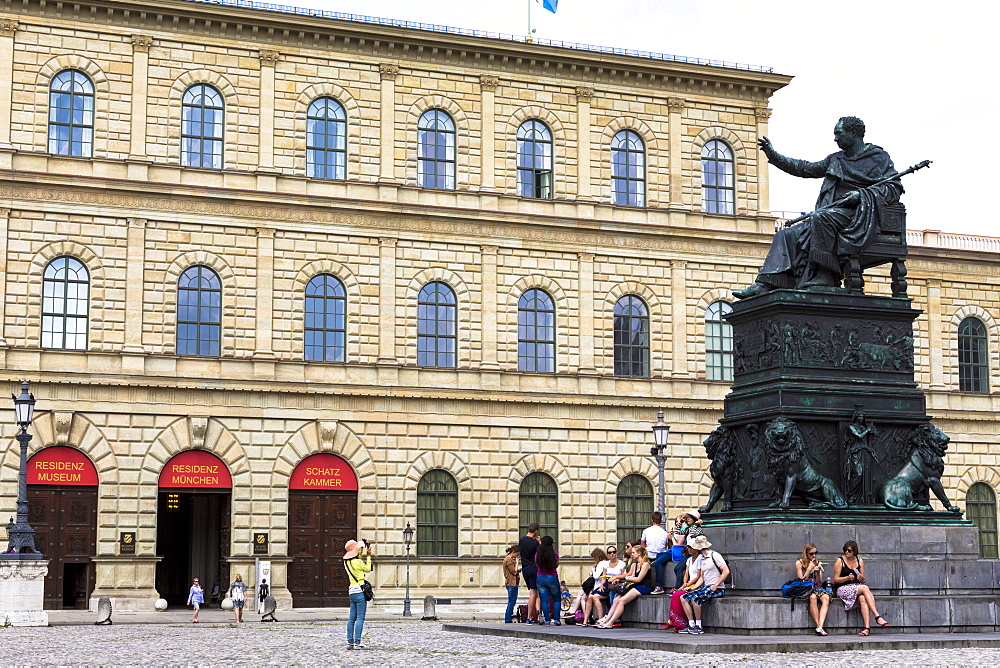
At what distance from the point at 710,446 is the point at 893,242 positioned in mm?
4175

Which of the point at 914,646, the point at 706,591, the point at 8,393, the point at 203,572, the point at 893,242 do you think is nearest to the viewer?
the point at 914,646

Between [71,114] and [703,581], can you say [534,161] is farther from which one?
[703,581]

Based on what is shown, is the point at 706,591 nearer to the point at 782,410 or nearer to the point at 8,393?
the point at 782,410

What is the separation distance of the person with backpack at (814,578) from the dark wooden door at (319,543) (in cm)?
2579

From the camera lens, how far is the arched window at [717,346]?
5016 cm

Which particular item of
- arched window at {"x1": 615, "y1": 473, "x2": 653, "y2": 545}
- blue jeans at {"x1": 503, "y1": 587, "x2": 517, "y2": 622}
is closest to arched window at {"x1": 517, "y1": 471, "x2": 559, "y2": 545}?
arched window at {"x1": 615, "y1": 473, "x2": 653, "y2": 545}

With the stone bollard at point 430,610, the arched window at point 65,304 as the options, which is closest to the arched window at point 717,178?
the stone bollard at point 430,610

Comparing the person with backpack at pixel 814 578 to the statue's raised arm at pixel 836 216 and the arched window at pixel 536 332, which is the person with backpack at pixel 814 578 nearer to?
the statue's raised arm at pixel 836 216

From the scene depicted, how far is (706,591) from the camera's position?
21.0 m

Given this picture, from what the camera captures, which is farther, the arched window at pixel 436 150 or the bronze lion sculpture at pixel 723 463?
the arched window at pixel 436 150

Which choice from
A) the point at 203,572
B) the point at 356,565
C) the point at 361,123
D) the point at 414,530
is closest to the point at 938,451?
the point at 356,565

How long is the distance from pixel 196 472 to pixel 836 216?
26074mm

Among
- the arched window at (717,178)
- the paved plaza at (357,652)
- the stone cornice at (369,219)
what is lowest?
the paved plaza at (357,652)

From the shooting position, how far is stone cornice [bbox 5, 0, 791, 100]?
4472cm
